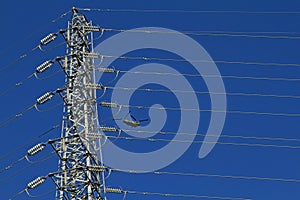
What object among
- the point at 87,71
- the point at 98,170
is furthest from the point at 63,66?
the point at 98,170

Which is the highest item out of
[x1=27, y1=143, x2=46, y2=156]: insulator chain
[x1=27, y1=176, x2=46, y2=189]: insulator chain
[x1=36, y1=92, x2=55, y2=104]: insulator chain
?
[x1=36, y1=92, x2=55, y2=104]: insulator chain

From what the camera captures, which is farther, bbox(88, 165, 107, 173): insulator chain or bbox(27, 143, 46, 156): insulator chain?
bbox(27, 143, 46, 156): insulator chain

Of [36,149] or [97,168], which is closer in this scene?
[97,168]

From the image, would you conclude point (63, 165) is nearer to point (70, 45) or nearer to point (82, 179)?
point (82, 179)

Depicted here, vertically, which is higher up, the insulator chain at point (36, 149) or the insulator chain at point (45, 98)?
the insulator chain at point (45, 98)

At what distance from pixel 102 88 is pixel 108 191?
4.41 metres

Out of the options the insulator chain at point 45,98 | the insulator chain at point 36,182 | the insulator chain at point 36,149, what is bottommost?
the insulator chain at point 36,182

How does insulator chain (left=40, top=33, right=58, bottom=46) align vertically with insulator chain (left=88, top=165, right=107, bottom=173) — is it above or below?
above

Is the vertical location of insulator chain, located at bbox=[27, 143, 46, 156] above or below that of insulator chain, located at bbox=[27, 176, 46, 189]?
above

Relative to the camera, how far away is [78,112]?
2661 cm

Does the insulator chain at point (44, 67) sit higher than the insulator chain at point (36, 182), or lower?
higher

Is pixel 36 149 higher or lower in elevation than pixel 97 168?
higher

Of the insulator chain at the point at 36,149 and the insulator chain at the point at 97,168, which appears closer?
the insulator chain at the point at 97,168

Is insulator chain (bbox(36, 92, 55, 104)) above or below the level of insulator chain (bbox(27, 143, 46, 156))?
above
